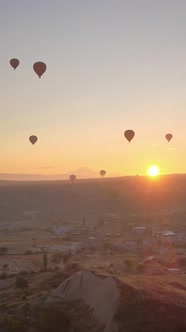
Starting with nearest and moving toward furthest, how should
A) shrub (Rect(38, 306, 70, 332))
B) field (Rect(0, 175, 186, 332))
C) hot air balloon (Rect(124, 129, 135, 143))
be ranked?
shrub (Rect(38, 306, 70, 332)) < field (Rect(0, 175, 186, 332)) < hot air balloon (Rect(124, 129, 135, 143))

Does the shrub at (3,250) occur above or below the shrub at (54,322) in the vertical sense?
above

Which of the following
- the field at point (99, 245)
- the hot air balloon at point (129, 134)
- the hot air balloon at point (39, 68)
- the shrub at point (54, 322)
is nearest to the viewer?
the shrub at point (54, 322)

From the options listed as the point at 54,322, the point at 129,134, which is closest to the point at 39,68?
the point at 129,134

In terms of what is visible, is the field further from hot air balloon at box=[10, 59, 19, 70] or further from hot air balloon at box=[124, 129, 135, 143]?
hot air balloon at box=[10, 59, 19, 70]

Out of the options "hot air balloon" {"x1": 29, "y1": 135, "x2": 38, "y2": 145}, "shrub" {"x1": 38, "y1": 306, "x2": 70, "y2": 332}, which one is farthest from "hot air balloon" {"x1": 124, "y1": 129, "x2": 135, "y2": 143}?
"shrub" {"x1": 38, "y1": 306, "x2": 70, "y2": 332}

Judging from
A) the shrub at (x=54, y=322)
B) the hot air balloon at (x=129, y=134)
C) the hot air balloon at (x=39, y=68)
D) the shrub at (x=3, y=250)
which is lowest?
the shrub at (x=54, y=322)

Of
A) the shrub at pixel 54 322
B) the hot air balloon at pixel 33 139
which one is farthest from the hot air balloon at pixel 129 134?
the shrub at pixel 54 322

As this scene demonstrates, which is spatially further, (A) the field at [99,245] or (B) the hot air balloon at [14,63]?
(B) the hot air balloon at [14,63]

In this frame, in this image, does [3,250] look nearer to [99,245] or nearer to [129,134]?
[99,245]

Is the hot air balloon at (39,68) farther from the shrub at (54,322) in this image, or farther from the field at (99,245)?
the shrub at (54,322)

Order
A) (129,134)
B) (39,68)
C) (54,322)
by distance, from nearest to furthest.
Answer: (54,322) < (39,68) < (129,134)

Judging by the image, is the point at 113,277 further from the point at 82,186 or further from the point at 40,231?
the point at 82,186
